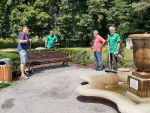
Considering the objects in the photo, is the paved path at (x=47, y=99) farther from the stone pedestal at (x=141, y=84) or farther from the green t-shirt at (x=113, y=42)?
the green t-shirt at (x=113, y=42)

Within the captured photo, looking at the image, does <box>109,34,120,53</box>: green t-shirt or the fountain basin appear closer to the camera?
the fountain basin

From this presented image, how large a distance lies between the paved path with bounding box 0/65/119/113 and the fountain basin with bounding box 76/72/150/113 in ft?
1.05

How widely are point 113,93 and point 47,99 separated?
1.74m

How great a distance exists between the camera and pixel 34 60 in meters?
7.86

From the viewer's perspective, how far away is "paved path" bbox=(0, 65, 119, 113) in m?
3.73

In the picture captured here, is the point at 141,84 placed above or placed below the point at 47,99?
above

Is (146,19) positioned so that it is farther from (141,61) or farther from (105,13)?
(141,61)

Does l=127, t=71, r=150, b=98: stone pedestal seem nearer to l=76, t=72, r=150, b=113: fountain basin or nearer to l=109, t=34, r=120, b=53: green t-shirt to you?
l=76, t=72, r=150, b=113: fountain basin

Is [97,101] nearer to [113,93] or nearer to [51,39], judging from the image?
[113,93]

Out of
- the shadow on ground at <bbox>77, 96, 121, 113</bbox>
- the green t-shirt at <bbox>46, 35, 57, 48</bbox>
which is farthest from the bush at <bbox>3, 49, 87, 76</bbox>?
the shadow on ground at <bbox>77, 96, 121, 113</bbox>

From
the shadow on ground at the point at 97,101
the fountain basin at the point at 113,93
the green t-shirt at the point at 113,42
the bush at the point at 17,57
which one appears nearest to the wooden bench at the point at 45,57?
the bush at the point at 17,57

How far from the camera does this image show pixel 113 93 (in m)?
3.60

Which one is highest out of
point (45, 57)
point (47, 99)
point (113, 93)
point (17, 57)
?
point (17, 57)

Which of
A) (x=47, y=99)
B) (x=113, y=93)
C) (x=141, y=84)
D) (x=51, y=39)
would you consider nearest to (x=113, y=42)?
(x=141, y=84)
